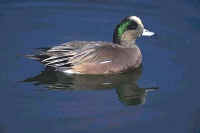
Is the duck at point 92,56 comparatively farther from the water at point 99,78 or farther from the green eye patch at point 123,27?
the water at point 99,78

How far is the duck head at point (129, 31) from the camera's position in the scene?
882 centimetres

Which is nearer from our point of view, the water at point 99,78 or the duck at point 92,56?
the water at point 99,78

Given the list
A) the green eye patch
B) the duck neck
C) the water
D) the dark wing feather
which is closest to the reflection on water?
the water

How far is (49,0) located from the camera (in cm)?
1050

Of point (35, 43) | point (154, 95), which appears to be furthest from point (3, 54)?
point (154, 95)

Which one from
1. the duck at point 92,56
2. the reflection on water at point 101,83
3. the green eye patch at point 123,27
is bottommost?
the reflection on water at point 101,83

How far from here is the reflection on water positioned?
8.06 m

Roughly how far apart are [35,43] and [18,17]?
1.06 m

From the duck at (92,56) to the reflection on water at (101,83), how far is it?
9 cm

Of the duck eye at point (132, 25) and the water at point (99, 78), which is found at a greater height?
the duck eye at point (132, 25)

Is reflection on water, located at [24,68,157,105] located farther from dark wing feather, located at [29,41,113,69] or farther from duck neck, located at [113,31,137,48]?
duck neck, located at [113,31,137,48]

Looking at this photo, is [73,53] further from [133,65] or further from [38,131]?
[38,131]

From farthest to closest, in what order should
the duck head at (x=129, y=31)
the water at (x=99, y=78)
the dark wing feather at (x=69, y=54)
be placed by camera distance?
the duck head at (x=129, y=31), the dark wing feather at (x=69, y=54), the water at (x=99, y=78)

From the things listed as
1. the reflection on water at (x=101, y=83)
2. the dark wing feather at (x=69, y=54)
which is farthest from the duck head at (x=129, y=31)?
the reflection on water at (x=101, y=83)
